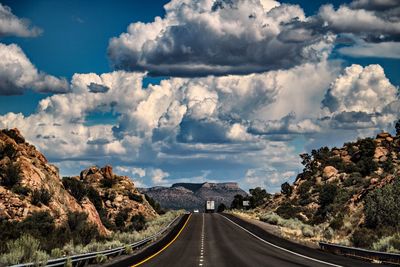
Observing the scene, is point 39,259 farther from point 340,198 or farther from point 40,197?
point 340,198

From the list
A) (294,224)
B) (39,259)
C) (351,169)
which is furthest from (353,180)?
(39,259)

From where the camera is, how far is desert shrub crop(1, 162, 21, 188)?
156 ft

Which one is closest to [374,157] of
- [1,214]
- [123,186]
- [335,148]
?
[335,148]

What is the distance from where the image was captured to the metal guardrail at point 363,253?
26.0m

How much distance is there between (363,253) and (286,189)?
9777 cm

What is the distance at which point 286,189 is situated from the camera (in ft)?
415

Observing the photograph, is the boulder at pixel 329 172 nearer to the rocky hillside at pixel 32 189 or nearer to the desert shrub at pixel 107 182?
the desert shrub at pixel 107 182

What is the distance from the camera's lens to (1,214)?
138 feet

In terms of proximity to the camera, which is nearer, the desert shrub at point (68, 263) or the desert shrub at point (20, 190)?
the desert shrub at point (68, 263)

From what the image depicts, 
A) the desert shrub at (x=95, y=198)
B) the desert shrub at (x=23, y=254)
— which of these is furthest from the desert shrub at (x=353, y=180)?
the desert shrub at (x=23, y=254)

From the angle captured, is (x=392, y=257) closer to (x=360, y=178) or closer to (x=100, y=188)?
(x=360, y=178)

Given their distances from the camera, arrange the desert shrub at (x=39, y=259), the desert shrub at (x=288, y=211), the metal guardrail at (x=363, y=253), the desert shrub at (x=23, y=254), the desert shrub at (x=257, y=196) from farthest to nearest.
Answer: the desert shrub at (x=257, y=196)
the desert shrub at (x=288, y=211)
the metal guardrail at (x=363, y=253)
the desert shrub at (x=23, y=254)
the desert shrub at (x=39, y=259)

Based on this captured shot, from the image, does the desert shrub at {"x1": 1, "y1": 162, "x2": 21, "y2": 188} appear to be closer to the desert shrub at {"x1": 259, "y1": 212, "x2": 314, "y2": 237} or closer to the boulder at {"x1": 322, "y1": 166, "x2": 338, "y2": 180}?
the desert shrub at {"x1": 259, "y1": 212, "x2": 314, "y2": 237}

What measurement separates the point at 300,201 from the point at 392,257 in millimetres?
77466
